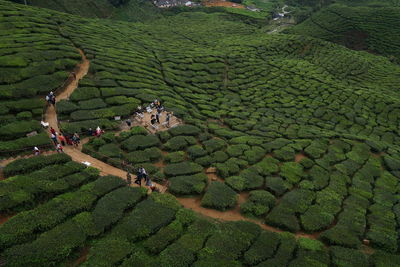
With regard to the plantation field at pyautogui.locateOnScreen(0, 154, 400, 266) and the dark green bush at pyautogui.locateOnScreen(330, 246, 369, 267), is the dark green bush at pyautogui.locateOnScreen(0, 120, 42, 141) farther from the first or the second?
the dark green bush at pyautogui.locateOnScreen(330, 246, 369, 267)

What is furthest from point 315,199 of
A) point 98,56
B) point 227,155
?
point 98,56

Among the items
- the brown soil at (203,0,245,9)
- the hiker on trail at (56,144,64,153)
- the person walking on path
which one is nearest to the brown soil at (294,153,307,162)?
the person walking on path

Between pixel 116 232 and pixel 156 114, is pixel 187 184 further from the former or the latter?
pixel 156 114

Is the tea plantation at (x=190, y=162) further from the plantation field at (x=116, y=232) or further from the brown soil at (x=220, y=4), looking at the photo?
the brown soil at (x=220, y=4)

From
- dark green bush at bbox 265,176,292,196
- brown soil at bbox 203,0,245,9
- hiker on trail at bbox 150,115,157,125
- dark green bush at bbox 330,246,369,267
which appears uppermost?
brown soil at bbox 203,0,245,9

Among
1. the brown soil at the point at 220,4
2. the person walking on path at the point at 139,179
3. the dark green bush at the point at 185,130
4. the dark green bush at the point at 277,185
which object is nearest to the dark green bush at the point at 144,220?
the person walking on path at the point at 139,179

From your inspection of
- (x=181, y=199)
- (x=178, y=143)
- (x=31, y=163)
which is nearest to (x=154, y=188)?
(x=181, y=199)

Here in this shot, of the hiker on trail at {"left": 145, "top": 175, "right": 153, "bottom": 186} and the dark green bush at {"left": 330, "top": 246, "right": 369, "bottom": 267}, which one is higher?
the hiker on trail at {"left": 145, "top": 175, "right": 153, "bottom": 186}

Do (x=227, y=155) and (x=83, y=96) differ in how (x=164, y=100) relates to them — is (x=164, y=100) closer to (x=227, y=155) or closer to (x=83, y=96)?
(x=83, y=96)
